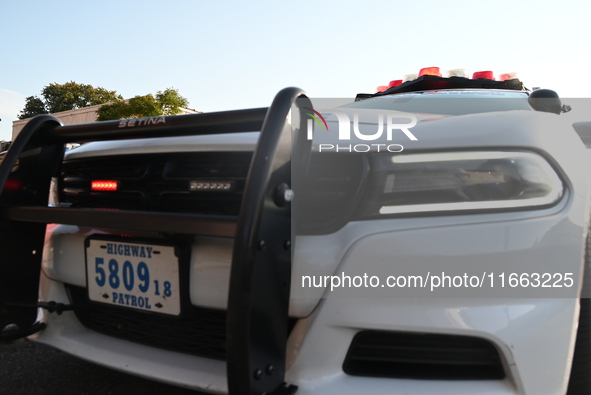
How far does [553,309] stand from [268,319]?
0.76 metres

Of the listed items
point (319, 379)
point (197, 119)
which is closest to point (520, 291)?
point (319, 379)

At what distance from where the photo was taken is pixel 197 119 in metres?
1.55

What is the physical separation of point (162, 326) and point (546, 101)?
1.80 metres

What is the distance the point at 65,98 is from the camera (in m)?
65.4

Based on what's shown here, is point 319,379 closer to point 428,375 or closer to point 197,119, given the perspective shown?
point 428,375

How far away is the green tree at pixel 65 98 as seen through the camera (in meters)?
65.4

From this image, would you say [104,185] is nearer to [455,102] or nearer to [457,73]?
[455,102]

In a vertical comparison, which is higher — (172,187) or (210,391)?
(172,187)

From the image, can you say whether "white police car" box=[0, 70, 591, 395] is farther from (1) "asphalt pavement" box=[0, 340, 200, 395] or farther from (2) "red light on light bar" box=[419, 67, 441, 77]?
(2) "red light on light bar" box=[419, 67, 441, 77]

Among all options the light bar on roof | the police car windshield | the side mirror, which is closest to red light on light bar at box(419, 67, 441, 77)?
the light bar on roof

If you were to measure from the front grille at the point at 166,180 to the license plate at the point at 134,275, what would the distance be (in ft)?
0.67

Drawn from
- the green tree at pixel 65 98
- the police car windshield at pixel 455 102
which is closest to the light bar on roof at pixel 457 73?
the police car windshield at pixel 455 102

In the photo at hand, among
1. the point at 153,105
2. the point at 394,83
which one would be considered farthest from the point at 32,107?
the point at 394,83

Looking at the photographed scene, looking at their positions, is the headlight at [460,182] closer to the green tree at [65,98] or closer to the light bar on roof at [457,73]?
the light bar on roof at [457,73]
